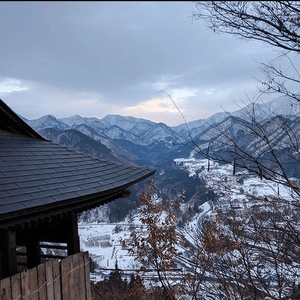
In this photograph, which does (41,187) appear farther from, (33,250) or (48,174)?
(33,250)

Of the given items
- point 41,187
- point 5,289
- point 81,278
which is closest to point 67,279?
point 81,278

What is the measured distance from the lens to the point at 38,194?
2.93 m

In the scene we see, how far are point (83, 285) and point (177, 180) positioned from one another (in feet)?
168

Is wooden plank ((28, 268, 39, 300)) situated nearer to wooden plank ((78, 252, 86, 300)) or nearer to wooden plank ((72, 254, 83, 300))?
wooden plank ((72, 254, 83, 300))

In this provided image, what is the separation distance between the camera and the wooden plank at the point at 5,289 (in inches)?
98.2

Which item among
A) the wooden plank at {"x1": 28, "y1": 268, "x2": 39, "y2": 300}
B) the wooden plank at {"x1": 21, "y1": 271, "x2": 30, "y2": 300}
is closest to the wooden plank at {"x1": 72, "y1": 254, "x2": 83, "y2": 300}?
the wooden plank at {"x1": 28, "y1": 268, "x2": 39, "y2": 300}

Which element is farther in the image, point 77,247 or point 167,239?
point 167,239

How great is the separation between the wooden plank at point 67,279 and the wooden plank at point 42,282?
0.30 m

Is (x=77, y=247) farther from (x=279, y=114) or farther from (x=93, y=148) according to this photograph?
(x=93, y=148)

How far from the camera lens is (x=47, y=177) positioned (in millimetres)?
3439

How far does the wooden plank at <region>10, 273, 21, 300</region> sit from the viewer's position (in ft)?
8.53

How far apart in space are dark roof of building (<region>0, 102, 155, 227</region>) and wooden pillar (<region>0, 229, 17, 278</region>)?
0.32 meters

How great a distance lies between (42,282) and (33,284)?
0.13m

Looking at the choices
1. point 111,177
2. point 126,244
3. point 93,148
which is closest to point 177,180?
point 93,148
